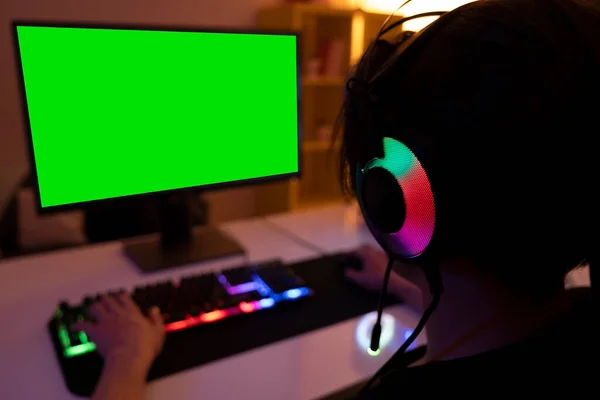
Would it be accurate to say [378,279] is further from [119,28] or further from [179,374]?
[119,28]

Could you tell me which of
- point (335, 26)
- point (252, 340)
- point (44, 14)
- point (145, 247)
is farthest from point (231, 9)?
point (252, 340)

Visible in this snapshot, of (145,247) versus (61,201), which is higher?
(61,201)

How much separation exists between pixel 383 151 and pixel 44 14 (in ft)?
7.49

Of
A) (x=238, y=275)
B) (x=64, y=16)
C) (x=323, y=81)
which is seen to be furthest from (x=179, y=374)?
(x=323, y=81)

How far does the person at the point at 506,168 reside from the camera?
44cm

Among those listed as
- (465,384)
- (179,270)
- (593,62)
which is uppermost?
(593,62)

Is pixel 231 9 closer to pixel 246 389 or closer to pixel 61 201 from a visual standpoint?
pixel 61 201

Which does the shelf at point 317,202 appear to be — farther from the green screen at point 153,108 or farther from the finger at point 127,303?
the finger at point 127,303

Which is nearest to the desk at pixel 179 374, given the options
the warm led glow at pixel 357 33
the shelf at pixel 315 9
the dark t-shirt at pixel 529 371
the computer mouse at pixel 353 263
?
the computer mouse at pixel 353 263

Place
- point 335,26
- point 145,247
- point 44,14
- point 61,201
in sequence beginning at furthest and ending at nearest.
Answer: point 335,26 → point 44,14 → point 145,247 → point 61,201

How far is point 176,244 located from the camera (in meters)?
1.17

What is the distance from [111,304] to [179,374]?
173 mm

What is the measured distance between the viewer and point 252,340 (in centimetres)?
79

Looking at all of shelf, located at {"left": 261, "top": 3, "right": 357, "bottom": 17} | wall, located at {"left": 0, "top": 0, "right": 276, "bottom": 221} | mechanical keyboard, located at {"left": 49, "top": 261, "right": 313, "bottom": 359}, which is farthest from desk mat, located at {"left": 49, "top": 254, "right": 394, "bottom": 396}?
shelf, located at {"left": 261, "top": 3, "right": 357, "bottom": 17}
